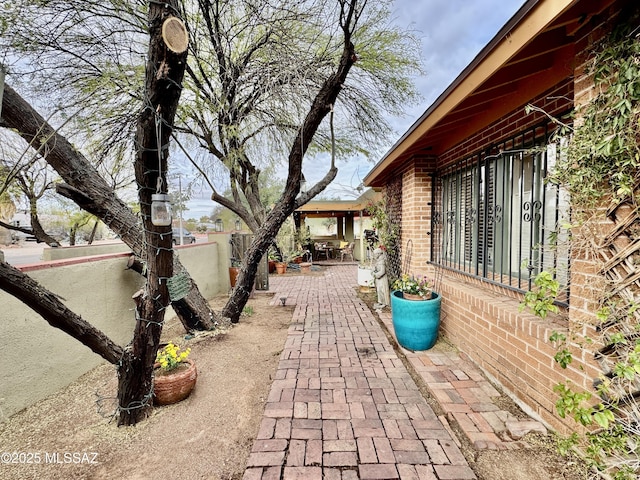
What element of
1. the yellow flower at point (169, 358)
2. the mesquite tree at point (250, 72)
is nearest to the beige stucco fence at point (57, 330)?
the yellow flower at point (169, 358)

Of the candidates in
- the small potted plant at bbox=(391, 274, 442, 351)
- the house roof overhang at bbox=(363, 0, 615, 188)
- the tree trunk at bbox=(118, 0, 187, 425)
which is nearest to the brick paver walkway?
the small potted plant at bbox=(391, 274, 442, 351)

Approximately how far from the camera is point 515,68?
7.11 feet

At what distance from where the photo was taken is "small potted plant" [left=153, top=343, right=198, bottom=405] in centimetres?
250

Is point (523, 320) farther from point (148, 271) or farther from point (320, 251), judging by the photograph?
point (320, 251)

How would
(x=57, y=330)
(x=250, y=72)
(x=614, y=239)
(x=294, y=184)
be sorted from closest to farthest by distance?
(x=614, y=239)
(x=57, y=330)
(x=294, y=184)
(x=250, y=72)

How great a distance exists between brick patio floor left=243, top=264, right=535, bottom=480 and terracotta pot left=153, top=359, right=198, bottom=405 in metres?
0.76

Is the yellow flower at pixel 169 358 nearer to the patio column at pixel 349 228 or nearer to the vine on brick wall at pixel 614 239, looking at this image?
the vine on brick wall at pixel 614 239

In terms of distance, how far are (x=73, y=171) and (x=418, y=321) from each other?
382 centimetres

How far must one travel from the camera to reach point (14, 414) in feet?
7.79

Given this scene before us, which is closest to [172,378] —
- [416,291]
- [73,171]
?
[73,171]

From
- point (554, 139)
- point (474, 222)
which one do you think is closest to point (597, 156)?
point (554, 139)

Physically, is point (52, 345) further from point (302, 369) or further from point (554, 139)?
point (554, 139)

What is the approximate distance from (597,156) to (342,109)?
436 centimetres

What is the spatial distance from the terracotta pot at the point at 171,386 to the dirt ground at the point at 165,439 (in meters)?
0.07
